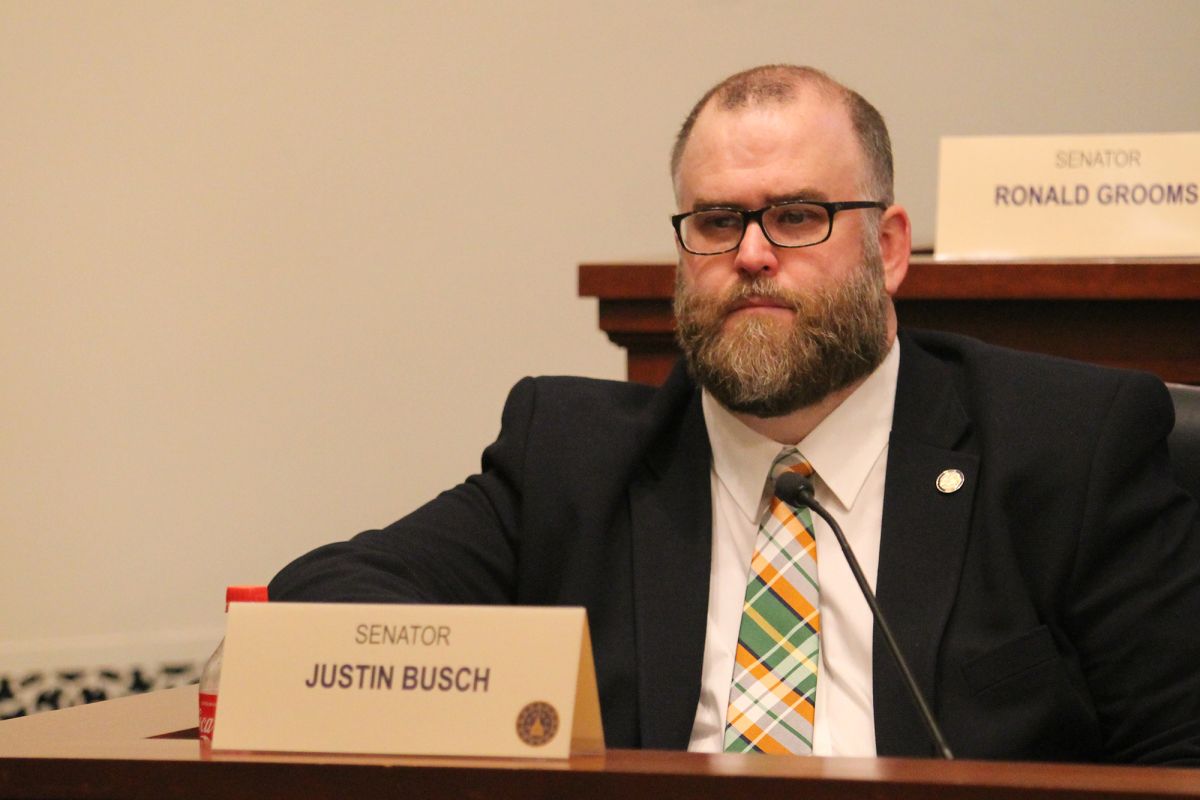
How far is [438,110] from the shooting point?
3775mm

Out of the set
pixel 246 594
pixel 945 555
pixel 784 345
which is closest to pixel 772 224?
pixel 784 345

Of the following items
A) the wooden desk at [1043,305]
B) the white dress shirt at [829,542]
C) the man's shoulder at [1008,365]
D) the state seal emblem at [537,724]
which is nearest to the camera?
the state seal emblem at [537,724]

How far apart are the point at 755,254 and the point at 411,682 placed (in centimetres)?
106

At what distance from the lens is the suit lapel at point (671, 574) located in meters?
2.04

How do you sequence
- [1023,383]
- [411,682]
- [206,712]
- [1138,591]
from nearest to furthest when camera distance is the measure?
[411,682], [206,712], [1138,591], [1023,383]

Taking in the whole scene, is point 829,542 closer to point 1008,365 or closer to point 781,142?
point 1008,365

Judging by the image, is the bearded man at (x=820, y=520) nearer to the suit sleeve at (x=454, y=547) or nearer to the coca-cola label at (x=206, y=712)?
the suit sleeve at (x=454, y=547)

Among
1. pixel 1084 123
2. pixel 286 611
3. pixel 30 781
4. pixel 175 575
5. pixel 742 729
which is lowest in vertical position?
pixel 175 575

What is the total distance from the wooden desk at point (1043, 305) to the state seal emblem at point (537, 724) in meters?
1.53

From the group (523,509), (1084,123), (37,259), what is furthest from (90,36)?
(1084,123)

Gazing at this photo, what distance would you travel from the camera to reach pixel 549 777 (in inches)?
45.8

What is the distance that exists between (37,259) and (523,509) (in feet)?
6.08

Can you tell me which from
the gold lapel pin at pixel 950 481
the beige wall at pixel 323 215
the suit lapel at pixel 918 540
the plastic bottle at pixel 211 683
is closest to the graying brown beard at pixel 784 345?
the suit lapel at pixel 918 540

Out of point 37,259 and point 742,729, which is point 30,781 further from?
point 37,259
